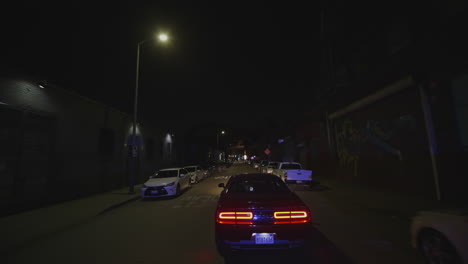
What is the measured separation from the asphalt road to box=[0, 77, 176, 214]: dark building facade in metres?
3.84

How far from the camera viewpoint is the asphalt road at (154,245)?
13.0 feet

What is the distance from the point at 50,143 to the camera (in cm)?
952

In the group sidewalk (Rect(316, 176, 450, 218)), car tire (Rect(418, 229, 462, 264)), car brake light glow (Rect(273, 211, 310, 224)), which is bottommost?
sidewalk (Rect(316, 176, 450, 218))

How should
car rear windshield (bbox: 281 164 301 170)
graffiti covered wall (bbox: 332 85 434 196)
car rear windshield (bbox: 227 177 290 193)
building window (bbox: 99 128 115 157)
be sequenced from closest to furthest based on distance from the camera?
car rear windshield (bbox: 227 177 290 193) < graffiti covered wall (bbox: 332 85 434 196) < building window (bbox: 99 128 115 157) < car rear windshield (bbox: 281 164 301 170)

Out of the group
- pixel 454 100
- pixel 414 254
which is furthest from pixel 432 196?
pixel 414 254

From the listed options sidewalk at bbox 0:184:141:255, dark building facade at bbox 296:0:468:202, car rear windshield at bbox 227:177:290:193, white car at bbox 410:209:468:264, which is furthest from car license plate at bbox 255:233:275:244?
dark building facade at bbox 296:0:468:202

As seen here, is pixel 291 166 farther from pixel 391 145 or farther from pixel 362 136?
pixel 391 145

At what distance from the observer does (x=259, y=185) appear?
5.37 metres

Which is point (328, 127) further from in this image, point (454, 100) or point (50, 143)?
point (50, 143)

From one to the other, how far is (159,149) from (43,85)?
48.4 feet

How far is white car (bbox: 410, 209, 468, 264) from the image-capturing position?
288cm

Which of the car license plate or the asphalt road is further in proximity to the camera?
the asphalt road

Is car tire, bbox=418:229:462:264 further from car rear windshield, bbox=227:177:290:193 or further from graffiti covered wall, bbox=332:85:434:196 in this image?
graffiti covered wall, bbox=332:85:434:196

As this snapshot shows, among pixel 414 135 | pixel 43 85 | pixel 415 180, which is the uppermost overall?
pixel 43 85
